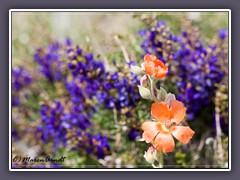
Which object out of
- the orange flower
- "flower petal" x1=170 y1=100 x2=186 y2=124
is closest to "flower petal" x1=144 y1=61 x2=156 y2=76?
the orange flower

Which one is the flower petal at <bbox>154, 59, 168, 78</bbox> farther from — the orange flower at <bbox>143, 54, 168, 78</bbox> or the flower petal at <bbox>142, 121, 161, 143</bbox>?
the flower petal at <bbox>142, 121, 161, 143</bbox>

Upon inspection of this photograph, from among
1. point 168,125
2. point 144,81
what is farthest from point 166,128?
point 144,81

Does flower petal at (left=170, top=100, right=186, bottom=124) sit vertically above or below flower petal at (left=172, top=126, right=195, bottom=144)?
above

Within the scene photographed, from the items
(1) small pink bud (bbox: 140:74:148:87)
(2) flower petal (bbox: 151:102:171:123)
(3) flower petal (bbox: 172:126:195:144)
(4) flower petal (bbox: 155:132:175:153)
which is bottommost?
(4) flower petal (bbox: 155:132:175:153)

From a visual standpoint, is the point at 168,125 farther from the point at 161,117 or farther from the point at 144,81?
the point at 144,81

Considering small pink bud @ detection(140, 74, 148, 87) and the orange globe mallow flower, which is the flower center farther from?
small pink bud @ detection(140, 74, 148, 87)

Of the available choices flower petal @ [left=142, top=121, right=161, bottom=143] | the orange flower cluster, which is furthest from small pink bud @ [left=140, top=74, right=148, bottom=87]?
flower petal @ [left=142, top=121, right=161, bottom=143]
